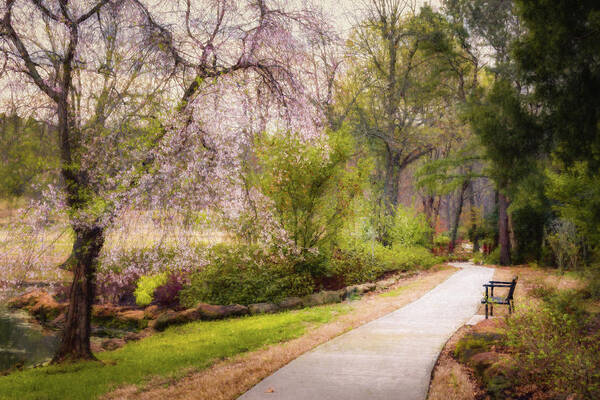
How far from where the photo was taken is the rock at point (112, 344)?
9.41m

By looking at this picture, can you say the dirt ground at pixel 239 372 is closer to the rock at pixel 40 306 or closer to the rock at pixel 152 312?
the rock at pixel 152 312

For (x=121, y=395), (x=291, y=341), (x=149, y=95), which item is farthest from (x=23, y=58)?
(x=291, y=341)

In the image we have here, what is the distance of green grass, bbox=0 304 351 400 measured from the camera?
5852 millimetres

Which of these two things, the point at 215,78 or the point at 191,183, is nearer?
the point at 191,183

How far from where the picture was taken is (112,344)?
9.56m

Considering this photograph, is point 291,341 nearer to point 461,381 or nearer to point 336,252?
point 461,381

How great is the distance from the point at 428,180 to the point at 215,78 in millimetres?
15926

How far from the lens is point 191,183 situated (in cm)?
666

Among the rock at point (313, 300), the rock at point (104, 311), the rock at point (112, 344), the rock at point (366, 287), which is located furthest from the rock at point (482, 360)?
the rock at point (104, 311)

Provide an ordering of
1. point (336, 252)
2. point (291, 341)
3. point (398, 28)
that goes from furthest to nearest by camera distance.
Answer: point (398, 28) → point (336, 252) → point (291, 341)

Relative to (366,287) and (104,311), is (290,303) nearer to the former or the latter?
(366,287)

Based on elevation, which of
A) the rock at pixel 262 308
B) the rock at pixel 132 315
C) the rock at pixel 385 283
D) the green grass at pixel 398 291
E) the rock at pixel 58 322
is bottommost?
the rock at pixel 58 322

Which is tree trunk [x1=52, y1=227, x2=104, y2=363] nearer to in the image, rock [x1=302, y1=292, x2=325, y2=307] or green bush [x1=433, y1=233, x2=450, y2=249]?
rock [x1=302, y1=292, x2=325, y2=307]

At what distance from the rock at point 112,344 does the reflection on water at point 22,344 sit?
40.4 inches
